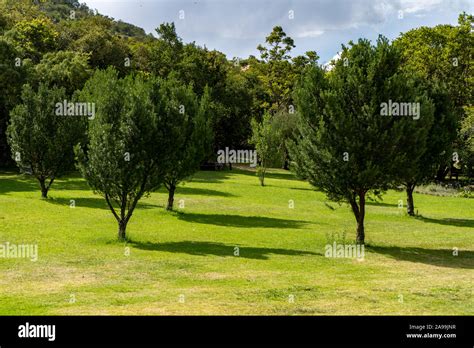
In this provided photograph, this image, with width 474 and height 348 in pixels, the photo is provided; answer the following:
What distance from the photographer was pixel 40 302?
48.6 feet

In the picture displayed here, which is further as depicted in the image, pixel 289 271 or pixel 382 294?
pixel 289 271

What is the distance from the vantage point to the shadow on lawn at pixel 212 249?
24234 millimetres

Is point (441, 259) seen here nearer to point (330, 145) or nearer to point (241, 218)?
point (330, 145)

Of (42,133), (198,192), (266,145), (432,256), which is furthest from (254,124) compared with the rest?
(432,256)

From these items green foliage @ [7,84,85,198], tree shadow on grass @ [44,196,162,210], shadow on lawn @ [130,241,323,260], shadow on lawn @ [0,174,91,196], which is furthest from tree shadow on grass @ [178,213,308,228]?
shadow on lawn @ [0,174,91,196]

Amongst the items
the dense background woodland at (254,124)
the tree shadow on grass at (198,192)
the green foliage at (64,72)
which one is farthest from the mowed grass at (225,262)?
the green foliage at (64,72)

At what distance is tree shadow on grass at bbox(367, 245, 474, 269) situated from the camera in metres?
Result: 23.8

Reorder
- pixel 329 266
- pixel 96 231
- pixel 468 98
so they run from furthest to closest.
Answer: pixel 468 98, pixel 96 231, pixel 329 266

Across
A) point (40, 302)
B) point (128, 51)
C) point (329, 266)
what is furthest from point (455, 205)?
point (128, 51)

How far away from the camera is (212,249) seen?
25453 millimetres

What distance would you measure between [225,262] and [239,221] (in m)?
13.8

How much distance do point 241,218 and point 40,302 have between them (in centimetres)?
2327

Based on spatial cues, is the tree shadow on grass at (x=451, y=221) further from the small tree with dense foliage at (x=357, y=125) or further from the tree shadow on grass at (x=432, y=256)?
the small tree with dense foliage at (x=357, y=125)

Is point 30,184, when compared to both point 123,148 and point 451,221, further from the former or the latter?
point 451,221
